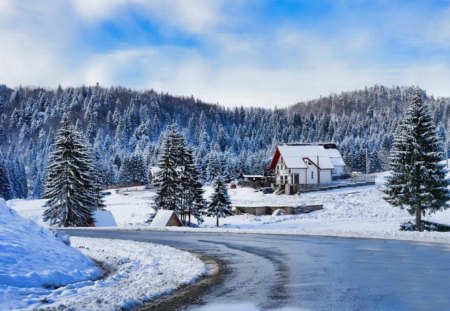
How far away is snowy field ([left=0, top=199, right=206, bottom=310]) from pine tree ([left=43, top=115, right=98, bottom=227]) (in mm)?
30133

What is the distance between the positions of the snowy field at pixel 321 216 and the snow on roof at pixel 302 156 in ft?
26.0

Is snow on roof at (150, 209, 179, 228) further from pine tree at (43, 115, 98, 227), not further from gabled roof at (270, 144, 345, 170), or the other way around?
gabled roof at (270, 144, 345, 170)

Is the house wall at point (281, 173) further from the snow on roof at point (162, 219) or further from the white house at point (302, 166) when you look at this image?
the snow on roof at point (162, 219)

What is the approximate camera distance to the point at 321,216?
52125 mm

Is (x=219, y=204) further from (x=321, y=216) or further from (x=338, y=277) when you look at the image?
(x=338, y=277)

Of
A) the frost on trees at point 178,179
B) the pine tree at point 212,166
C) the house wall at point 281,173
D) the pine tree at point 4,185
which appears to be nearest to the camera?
the frost on trees at point 178,179

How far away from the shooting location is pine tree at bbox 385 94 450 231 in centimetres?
3419

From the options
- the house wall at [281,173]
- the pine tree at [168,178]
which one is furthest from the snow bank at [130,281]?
the house wall at [281,173]

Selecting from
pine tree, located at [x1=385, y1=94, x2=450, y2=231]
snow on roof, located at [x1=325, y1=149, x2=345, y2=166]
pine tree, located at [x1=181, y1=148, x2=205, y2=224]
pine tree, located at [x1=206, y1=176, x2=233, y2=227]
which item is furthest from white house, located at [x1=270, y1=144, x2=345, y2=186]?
pine tree, located at [x1=385, y1=94, x2=450, y2=231]

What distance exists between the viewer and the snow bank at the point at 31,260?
9.89 m

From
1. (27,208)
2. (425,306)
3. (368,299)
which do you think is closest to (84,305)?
(368,299)

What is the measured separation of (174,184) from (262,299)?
39933mm

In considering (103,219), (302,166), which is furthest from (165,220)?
(302,166)

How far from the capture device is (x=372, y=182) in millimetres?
79625
